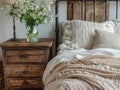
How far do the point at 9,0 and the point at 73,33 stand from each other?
3.15ft

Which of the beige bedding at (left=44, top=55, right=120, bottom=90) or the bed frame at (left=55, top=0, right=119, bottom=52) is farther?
the bed frame at (left=55, top=0, right=119, bottom=52)

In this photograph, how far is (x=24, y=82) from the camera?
3057mm

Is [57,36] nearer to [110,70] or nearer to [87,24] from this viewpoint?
[87,24]

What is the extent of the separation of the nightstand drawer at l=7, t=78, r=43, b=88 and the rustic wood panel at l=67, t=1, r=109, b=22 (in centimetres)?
114

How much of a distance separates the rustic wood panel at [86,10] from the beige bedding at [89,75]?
4.59ft

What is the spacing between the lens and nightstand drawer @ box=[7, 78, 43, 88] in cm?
305

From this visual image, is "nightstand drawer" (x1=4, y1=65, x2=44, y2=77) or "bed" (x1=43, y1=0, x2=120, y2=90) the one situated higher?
"bed" (x1=43, y1=0, x2=120, y2=90)

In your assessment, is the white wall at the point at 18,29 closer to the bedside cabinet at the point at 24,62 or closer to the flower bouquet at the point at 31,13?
the flower bouquet at the point at 31,13

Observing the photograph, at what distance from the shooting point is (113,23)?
3.30 meters

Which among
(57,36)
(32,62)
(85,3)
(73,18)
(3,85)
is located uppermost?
(85,3)

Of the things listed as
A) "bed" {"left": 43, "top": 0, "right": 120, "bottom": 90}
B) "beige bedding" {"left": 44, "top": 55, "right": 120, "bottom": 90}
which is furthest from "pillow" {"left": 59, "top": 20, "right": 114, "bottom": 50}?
"beige bedding" {"left": 44, "top": 55, "right": 120, "bottom": 90}

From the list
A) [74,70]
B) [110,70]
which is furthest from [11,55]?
[110,70]

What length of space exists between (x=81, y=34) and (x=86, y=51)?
0.38 meters

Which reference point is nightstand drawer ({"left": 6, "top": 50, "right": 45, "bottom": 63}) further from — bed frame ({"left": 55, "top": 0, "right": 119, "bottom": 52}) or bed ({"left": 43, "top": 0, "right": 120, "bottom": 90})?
bed frame ({"left": 55, "top": 0, "right": 119, "bottom": 52})
